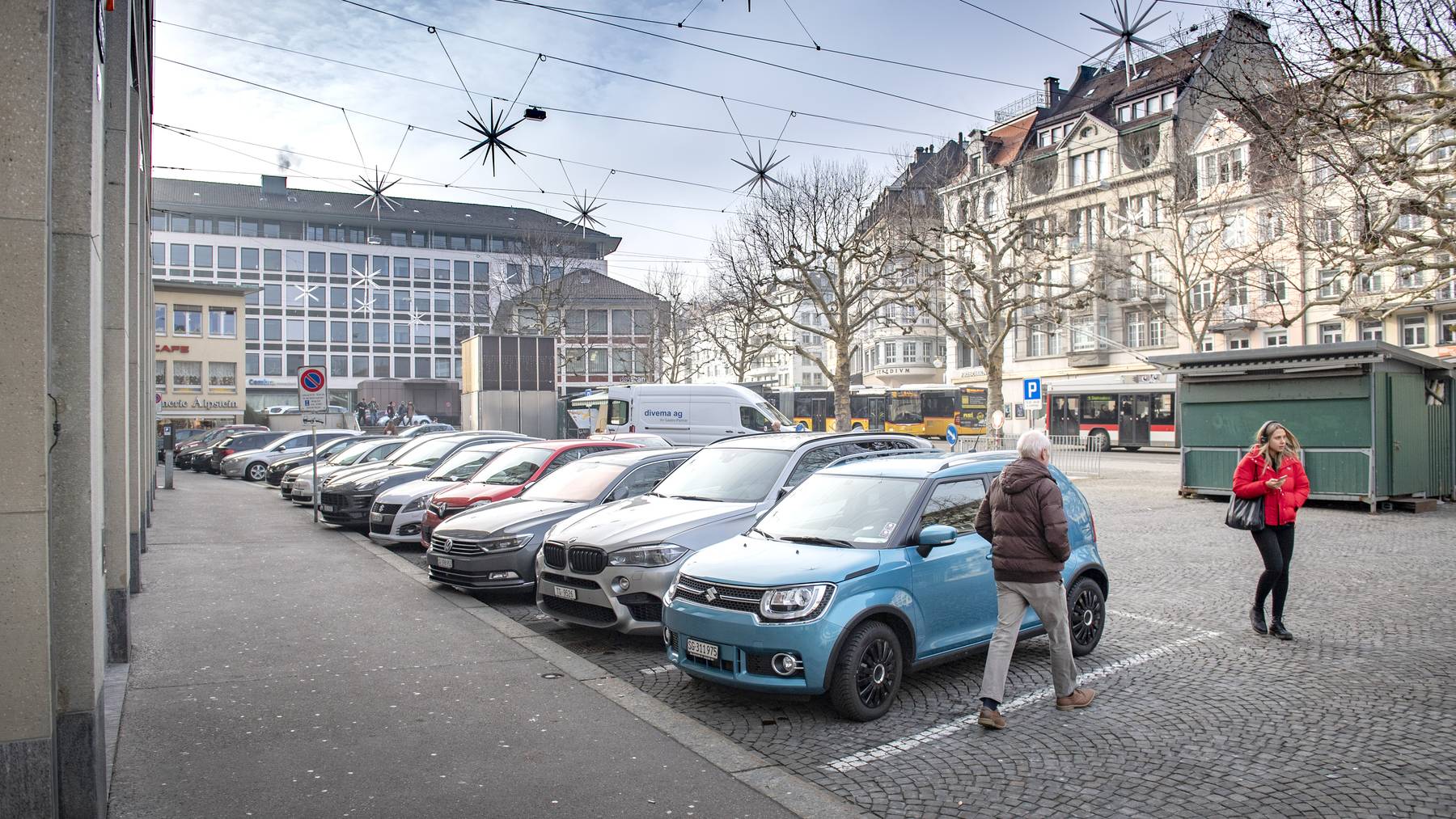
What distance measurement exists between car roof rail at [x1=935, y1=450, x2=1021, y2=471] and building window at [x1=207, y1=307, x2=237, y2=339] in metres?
57.2

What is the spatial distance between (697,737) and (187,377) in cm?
5854

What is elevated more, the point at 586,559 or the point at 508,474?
the point at 508,474

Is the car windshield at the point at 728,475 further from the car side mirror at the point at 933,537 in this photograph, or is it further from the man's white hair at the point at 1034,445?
the man's white hair at the point at 1034,445

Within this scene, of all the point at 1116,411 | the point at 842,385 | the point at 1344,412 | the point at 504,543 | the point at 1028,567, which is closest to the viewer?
the point at 1028,567

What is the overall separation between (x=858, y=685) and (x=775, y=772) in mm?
1012

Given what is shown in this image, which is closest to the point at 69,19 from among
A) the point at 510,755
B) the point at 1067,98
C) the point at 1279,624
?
the point at 510,755

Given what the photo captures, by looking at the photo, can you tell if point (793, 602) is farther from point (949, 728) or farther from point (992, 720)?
point (992, 720)

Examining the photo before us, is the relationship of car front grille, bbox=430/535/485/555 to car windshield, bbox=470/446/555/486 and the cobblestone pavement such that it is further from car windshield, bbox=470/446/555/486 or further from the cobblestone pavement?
car windshield, bbox=470/446/555/486

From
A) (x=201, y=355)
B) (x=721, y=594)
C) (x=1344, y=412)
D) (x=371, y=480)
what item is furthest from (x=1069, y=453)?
(x=201, y=355)

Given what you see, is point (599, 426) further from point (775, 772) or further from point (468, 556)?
point (775, 772)

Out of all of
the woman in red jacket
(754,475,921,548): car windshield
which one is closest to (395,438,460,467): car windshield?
(754,475,921,548): car windshield

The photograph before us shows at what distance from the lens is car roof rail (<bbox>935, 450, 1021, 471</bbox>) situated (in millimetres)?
7293

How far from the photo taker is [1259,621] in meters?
8.09

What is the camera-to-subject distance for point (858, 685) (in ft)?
19.8
